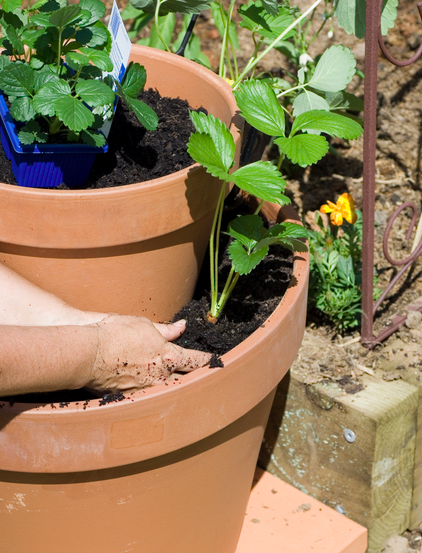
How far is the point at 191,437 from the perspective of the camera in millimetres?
1014

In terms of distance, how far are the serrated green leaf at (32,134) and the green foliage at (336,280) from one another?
76 centimetres

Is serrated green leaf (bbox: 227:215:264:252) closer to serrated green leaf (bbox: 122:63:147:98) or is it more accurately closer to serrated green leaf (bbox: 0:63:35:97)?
serrated green leaf (bbox: 122:63:147:98)

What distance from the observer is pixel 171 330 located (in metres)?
1.19

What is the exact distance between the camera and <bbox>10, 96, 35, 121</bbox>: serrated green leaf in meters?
1.04

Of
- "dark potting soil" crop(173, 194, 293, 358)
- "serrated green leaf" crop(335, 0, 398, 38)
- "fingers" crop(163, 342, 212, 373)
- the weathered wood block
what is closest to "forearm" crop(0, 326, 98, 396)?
"fingers" crop(163, 342, 212, 373)

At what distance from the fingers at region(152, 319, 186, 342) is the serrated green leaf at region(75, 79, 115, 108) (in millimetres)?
413

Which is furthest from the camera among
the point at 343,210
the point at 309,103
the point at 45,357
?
the point at 343,210

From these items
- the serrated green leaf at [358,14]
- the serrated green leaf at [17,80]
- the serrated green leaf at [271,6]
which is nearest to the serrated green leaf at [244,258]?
the serrated green leaf at [17,80]

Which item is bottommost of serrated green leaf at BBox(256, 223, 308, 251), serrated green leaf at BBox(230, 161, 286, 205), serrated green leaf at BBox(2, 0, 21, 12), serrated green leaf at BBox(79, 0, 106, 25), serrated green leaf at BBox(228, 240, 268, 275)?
serrated green leaf at BBox(228, 240, 268, 275)

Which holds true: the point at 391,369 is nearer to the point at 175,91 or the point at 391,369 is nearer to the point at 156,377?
the point at 156,377

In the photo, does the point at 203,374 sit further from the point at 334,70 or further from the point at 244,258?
the point at 334,70

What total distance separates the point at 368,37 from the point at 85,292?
0.75 metres

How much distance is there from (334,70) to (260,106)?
1.11 ft

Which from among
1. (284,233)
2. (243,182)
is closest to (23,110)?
(243,182)
